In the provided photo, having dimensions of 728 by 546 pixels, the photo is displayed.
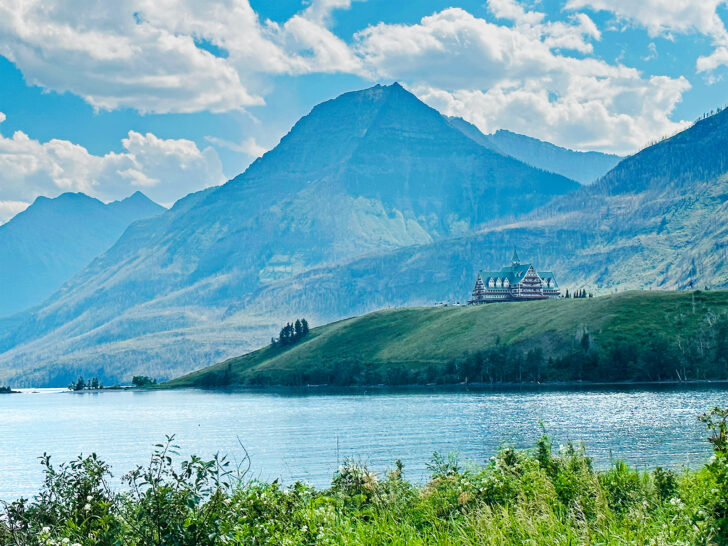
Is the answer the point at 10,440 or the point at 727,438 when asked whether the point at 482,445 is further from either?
the point at 10,440

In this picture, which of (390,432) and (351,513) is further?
(390,432)

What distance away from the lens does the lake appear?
87.1 m

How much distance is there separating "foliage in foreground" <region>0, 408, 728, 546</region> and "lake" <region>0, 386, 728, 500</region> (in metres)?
35.0

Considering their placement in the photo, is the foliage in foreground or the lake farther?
the lake

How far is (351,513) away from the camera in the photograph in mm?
28438

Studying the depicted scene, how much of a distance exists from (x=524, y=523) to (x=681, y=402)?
5358 inches

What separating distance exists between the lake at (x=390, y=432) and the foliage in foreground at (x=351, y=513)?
3500 cm

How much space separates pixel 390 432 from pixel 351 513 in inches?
3688

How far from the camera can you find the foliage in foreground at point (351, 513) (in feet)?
64.8

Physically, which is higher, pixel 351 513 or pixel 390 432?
pixel 351 513

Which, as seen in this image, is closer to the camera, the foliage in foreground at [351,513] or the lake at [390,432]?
the foliage in foreground at [351,513]

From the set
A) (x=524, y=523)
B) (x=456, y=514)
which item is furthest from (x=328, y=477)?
(x=524, y=523)

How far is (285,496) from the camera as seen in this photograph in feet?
77.9

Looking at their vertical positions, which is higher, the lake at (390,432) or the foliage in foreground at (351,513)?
the foliage in foreground at (351,513)
